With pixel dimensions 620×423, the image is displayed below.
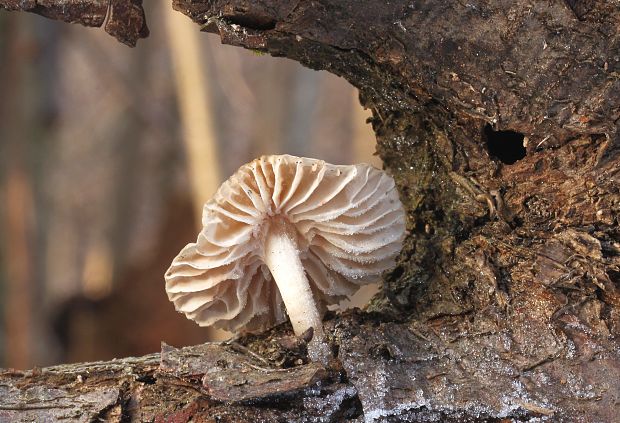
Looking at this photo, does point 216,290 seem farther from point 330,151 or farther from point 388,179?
point 330,151

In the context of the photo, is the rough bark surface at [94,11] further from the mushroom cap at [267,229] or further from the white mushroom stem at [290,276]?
the white mushroom stem at [290,276]

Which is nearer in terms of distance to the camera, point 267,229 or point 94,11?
point 94,11

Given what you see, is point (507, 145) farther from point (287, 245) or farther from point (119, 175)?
point (119, 175)

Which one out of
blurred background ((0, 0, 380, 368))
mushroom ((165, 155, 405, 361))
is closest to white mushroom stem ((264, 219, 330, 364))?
mushroom ((165, 155, 405, 361))

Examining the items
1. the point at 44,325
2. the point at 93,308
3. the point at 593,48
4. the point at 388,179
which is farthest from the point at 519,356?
the point at 93,308

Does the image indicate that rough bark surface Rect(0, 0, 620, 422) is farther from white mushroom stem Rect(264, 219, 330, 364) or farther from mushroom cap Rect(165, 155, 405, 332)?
mushroom cap Rect(165, 155, 405, 332)

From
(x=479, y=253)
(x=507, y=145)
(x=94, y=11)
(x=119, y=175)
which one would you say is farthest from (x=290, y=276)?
(x=119, y=175)
